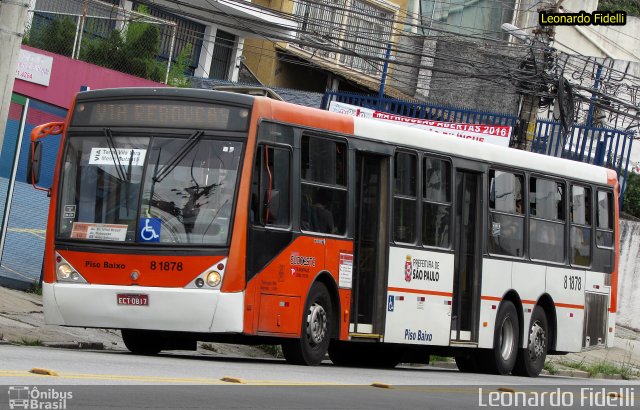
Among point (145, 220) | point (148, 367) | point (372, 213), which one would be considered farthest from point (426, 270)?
point (148, 367)

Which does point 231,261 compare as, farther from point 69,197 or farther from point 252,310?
point 69,197

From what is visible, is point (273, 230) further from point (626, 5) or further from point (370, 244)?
point (626, 5)

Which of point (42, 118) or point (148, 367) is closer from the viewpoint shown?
point (148, 367)

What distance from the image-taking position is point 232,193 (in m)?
13.5

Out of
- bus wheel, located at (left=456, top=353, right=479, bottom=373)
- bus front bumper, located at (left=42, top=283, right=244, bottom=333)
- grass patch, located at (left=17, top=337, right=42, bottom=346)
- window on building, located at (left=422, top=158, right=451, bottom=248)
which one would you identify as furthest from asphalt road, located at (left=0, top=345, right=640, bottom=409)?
bus wheel, located at (left=456, top=353, right=479, bottom=373)

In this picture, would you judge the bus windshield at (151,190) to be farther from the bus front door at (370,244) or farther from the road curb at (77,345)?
the bus front door at (370,244)

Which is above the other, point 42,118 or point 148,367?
point 42,118

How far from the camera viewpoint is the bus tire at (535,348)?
18719 mm

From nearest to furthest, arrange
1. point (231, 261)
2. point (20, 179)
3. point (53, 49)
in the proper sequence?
point (231, 261)
point (20, 179)
point (53, 49)

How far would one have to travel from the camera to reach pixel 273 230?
13.9m

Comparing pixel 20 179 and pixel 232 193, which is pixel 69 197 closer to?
pixel 232 193

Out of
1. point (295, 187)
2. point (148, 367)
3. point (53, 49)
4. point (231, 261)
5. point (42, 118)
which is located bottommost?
point (148, 367)

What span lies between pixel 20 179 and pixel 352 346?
6.25 meters

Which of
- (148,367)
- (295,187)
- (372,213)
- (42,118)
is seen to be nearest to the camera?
(148,367)
